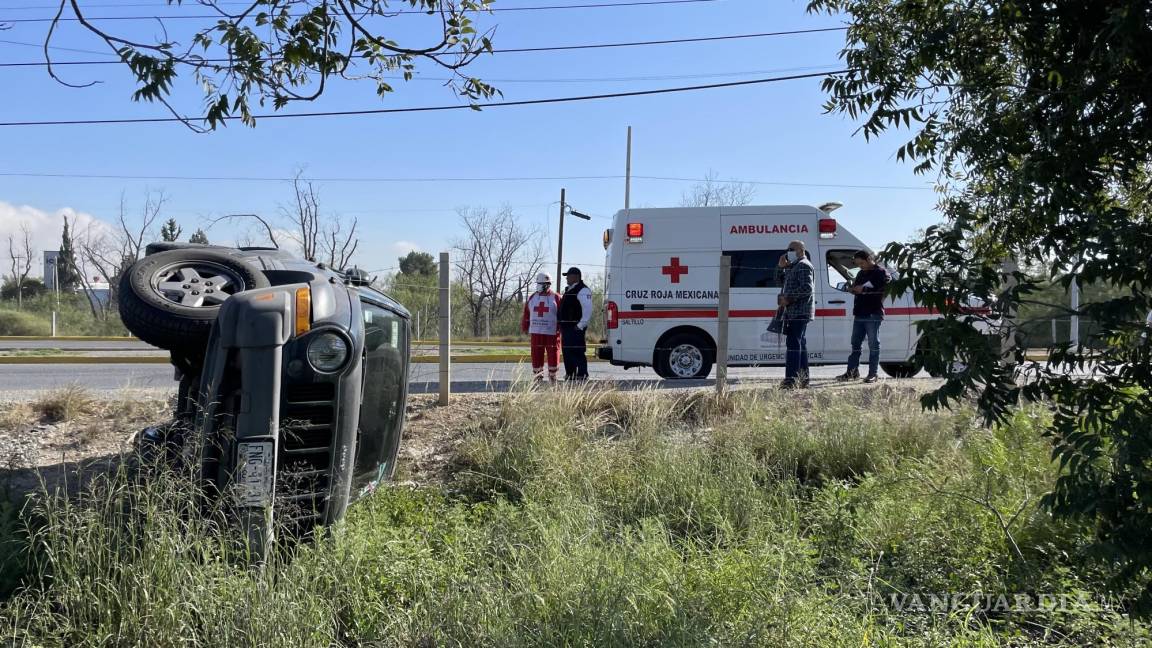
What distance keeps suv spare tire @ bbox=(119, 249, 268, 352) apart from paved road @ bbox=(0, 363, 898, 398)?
4537 mm

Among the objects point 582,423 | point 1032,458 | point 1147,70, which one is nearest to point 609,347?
point 582,423

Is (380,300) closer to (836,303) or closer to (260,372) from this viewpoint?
(260,372)

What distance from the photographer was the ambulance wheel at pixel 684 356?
11477mm

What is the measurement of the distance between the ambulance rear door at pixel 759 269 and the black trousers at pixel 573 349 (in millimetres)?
2199

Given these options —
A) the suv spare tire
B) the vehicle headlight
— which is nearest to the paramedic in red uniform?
the suv spare tire

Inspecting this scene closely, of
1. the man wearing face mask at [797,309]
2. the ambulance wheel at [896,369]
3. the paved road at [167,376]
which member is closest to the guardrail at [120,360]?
the paved road at [167,376]

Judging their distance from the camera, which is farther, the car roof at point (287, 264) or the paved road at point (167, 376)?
the paved road at point (167, 376)

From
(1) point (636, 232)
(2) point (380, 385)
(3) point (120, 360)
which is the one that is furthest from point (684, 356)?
(3) point (120, 360)

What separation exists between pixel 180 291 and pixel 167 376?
875 cm

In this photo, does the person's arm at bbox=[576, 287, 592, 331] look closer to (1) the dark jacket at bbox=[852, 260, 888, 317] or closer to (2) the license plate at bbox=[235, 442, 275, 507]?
(1) the dark jacket at bbox=[852, 260, 888, 317]

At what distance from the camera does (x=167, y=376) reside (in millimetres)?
11898

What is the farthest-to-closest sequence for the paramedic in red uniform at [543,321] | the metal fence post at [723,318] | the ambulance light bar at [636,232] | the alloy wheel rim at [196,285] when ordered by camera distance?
the ambulance light bar at [636,232], the paramedic in red uniform at [543,321], the metal fence post at [723,318], the alloy wheel rim at [196,285]

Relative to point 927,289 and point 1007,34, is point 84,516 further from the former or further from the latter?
point 1007,34

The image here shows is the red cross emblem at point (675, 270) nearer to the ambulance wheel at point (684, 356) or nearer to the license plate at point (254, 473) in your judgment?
the ambulance wheel at point (684, 356)
